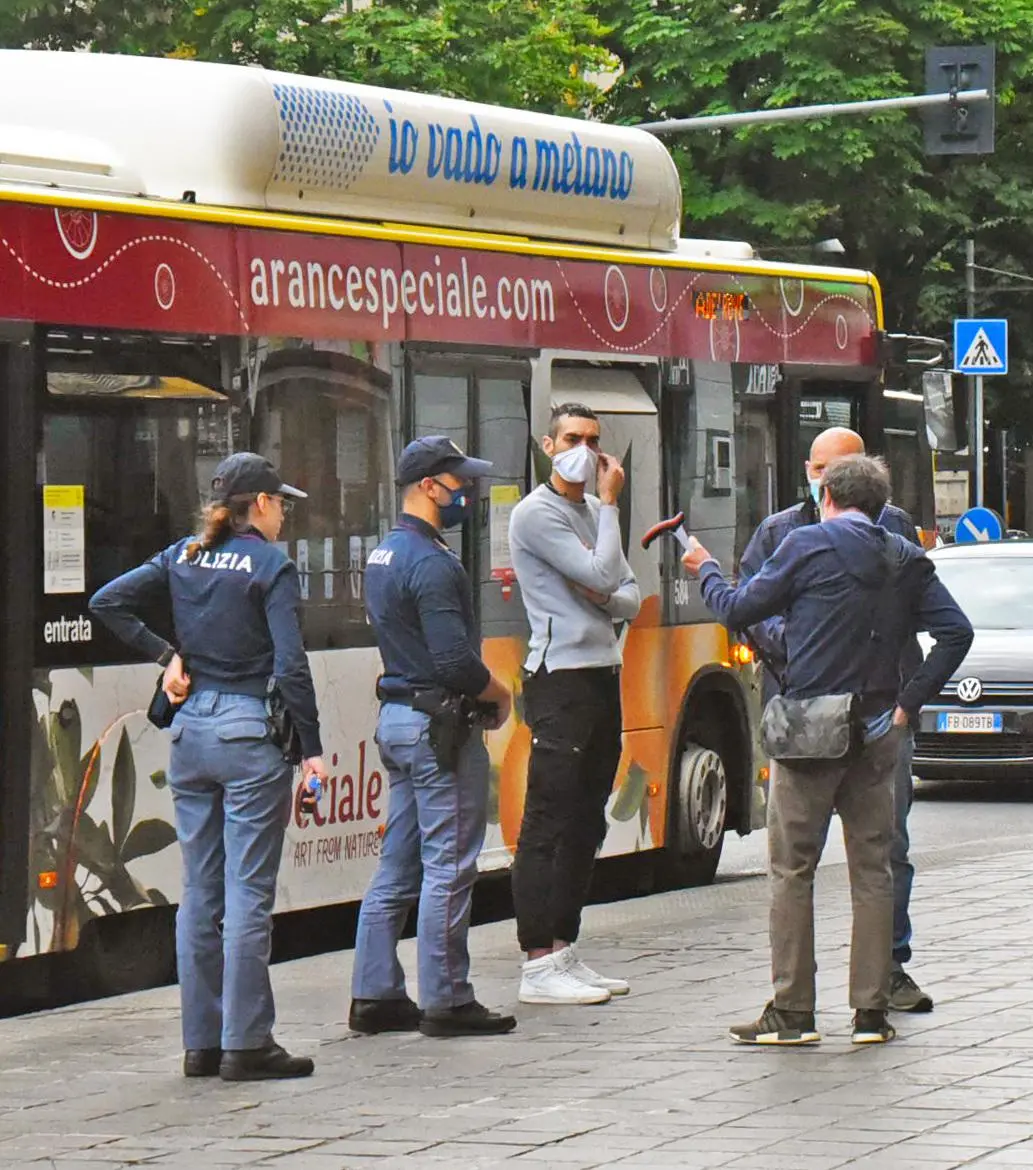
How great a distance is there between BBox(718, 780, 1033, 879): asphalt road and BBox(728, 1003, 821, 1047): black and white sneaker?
18.3 feet

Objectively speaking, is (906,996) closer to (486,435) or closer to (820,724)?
(820,724)

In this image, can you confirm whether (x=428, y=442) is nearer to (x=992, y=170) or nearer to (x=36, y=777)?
(x=36, y=777)

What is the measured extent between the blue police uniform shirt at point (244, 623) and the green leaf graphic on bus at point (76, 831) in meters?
1.39

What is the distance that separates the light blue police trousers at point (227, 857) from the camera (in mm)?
7926

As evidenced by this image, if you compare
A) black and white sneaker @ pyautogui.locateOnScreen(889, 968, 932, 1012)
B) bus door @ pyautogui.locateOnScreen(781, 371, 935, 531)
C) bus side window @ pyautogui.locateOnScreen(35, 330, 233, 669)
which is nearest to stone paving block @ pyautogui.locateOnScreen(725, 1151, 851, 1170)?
black and white sneaker @ pyautogui.locateOnScreen(889, 968, 932, 1012)

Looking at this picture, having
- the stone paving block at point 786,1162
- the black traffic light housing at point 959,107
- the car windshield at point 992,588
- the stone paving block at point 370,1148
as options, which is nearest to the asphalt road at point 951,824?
the car windshield at point 992,588

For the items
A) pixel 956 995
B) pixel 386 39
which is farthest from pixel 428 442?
pixel 386 39

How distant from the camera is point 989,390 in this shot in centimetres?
4234

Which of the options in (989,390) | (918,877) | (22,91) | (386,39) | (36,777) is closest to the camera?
(36,777)

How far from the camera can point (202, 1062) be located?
8.07 m

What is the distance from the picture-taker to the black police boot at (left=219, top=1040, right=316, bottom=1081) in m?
7.94

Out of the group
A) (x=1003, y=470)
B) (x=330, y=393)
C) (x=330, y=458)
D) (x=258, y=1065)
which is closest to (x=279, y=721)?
(x=258, y=1065)

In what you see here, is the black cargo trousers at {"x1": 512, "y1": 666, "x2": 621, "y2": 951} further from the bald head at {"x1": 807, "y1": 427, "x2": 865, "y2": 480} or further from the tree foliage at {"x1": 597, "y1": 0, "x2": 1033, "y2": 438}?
the tree foliage at {"x1": 597, "y1": 0, "x2": 1033, "y2": 438}

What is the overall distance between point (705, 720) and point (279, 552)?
5645mm
